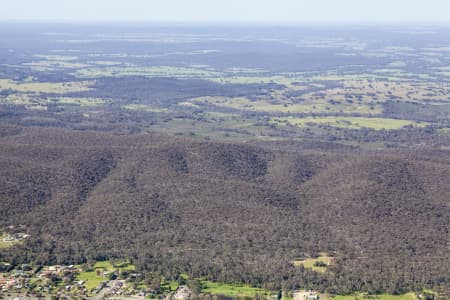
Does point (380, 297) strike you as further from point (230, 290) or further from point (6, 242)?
point (6, 242)

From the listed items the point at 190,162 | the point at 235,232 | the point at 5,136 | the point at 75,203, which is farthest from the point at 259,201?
the point at 5,136

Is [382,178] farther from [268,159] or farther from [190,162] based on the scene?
[190,162]

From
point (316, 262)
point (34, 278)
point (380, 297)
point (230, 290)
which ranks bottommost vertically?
point (380, 297)

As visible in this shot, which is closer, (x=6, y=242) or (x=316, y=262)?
(x=316, y=262)

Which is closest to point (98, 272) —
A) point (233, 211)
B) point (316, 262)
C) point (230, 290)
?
point (230, 290)

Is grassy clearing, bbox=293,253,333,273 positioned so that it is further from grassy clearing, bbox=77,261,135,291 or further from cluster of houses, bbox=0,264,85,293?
cluster of houses, bbox=0,264,85,293

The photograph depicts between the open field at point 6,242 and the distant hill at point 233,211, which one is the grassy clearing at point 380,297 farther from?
the open field at point 6,242

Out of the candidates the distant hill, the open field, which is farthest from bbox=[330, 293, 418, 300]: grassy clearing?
the open field
